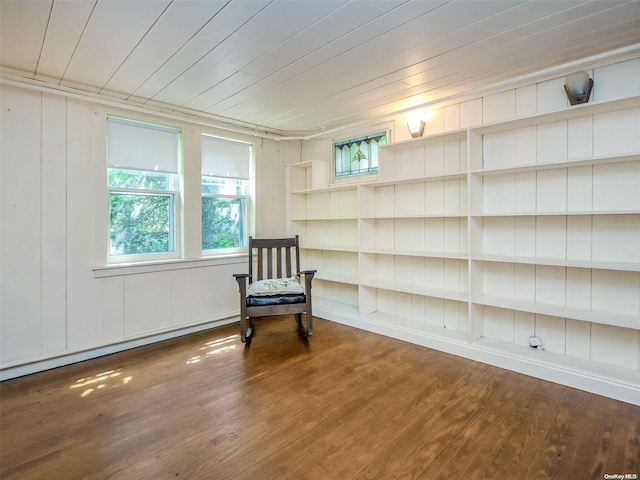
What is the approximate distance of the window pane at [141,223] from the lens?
296 centimetres

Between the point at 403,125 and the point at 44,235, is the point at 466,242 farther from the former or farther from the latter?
the point at 44,235

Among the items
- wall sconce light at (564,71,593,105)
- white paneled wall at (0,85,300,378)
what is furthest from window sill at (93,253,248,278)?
wall sconce light at (564,71,593,105)

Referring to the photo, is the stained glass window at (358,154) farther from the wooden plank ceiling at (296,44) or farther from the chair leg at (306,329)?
the chair leg at (306,329)

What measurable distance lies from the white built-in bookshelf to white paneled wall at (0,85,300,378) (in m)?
2.11

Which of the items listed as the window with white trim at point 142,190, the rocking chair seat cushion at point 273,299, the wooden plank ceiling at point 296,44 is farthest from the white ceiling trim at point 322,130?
the rocking chair seat cushion at point 273,299

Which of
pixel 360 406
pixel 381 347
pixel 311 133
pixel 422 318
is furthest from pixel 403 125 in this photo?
pixel 360 406

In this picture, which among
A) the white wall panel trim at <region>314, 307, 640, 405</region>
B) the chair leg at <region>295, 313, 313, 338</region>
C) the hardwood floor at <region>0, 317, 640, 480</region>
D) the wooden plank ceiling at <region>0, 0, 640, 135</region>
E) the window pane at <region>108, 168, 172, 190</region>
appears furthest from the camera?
the chair leg at <region>295, 313, 313, 338</region>

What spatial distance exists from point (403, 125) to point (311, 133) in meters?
1.29

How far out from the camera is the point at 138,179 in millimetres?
3061

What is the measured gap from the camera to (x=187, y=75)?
241cm

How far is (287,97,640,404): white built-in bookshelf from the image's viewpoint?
7.20 feet

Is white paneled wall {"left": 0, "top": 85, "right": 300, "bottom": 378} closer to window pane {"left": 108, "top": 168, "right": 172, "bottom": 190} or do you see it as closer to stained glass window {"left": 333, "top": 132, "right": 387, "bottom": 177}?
window pane {"left": 108, "top": 168, "right": 172, "bottom": 190}

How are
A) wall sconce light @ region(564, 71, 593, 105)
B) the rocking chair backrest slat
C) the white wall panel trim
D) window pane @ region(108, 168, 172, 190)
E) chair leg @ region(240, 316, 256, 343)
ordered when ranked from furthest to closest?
the rocking chair backrest slat
chair leg @ region(240, 316, 256, 343)
window pane @ region(108, 168, 172, 190)
wall sconce light @ region(564, 71, 593, 105)
the white wall panel trim

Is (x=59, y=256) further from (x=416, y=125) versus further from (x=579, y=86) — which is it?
(x=579, y=86)
